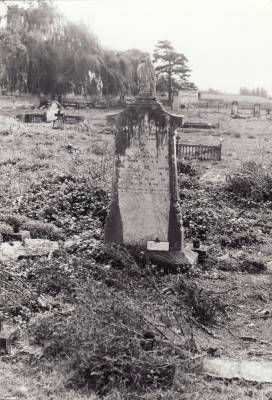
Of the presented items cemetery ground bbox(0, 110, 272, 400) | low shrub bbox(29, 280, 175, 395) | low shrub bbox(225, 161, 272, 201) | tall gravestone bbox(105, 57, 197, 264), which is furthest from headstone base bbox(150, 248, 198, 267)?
low shrub bbox(225, 161, 272, 201)

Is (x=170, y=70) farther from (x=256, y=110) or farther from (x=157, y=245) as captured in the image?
(x=157, y=245)

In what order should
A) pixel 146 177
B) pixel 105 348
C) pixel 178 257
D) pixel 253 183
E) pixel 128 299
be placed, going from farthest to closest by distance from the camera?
pixel 253 183
pixel 146 177
pixel 178 257
pixel 128 299
pixel 105 348

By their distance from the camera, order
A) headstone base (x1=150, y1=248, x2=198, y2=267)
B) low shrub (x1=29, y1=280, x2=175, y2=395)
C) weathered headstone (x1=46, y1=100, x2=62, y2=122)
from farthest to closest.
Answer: weathered headstone (x1=46, y1=100, x2=62, y2=122) < headstone base (x1=150, y1=248, x2=198, y2=267) < low shrub (x1=29, y1=280, x2=175, y2=395)

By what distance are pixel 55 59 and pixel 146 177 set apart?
37.8 metres

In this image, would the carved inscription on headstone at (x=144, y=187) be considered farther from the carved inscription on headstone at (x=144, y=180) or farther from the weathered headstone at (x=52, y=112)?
the weathered headstone at (x=52, y=112)

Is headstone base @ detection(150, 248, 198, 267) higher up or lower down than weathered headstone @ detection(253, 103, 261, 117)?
lower down

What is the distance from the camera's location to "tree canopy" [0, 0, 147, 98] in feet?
123

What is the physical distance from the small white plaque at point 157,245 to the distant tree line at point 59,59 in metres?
32.8

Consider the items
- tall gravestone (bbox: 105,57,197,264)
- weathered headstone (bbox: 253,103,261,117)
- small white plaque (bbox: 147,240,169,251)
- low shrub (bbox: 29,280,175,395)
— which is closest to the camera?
low shrub (bbox: 29,280,175,395)

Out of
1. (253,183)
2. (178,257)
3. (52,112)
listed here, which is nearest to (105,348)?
(178,257)

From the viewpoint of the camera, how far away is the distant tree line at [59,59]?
1464 inches

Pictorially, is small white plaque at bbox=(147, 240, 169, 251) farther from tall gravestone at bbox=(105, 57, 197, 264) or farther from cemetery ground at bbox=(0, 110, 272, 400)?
cemetery ground at bbox=(0, 110, 272, 400)

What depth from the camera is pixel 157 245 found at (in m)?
6.42

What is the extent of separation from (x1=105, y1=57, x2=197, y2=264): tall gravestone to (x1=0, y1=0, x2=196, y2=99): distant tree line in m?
32.1
